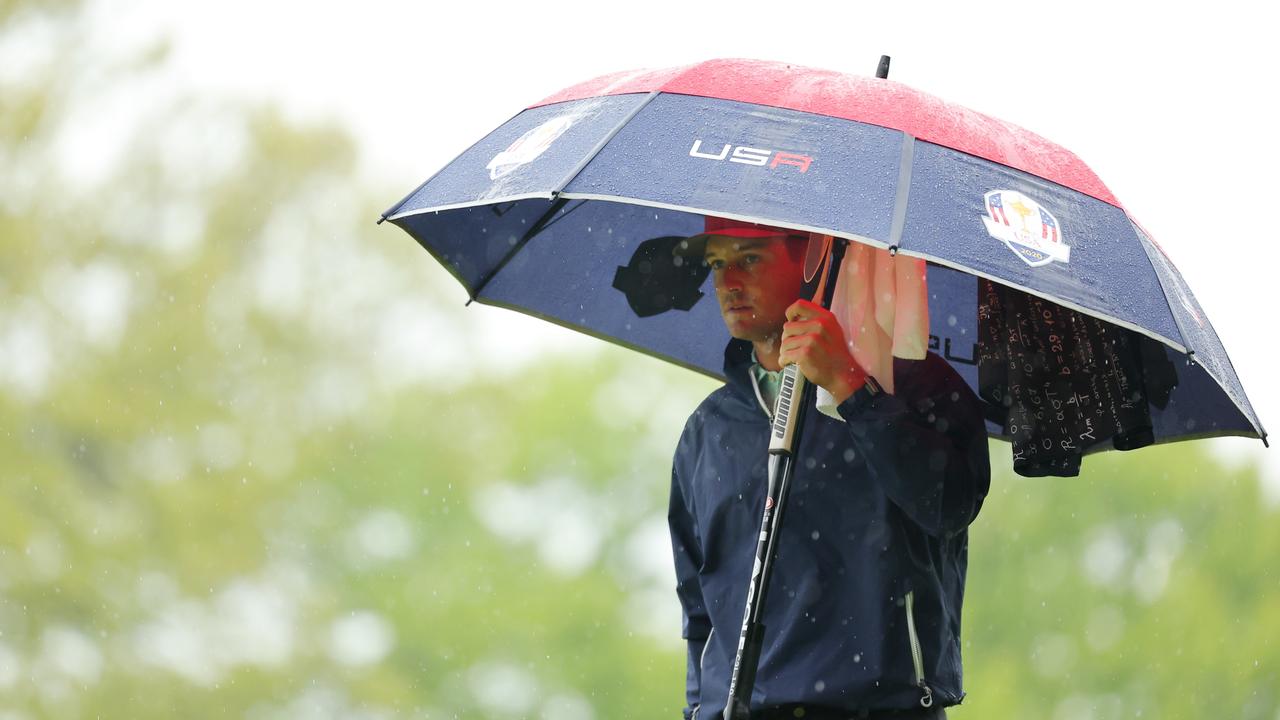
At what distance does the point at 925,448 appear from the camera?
2834mm

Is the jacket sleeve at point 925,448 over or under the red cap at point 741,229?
under

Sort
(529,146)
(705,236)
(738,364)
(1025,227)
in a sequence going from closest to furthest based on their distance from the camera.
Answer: (1025,227)
(529,146)
(738,364)
(705,236)

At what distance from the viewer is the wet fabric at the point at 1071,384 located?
3197 millimetres

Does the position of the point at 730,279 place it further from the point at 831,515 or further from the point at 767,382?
the point at 831,515

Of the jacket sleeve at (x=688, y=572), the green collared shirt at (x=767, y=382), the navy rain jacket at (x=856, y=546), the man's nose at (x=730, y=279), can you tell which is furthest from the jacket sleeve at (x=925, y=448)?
the jacket sleeve at (x=688, y=572)

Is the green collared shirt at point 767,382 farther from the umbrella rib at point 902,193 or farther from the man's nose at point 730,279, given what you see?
the umbrella rib at point 902,193

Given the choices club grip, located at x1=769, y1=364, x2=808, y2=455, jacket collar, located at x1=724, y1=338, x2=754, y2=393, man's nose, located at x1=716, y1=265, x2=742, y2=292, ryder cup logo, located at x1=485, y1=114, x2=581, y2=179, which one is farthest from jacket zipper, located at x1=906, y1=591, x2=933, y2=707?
ryder cup logo, located at x1=485, y1=114, x2=581, y2=179

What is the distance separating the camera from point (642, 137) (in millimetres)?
2701

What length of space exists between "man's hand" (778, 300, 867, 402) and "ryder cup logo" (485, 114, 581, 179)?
0.54 meters

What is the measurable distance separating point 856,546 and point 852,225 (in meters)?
0.77

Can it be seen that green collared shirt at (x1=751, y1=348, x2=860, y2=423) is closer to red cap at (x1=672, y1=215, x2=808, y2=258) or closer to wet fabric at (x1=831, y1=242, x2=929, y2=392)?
wet fabric at (x1=831, y1=242, x2=929, y2=392)

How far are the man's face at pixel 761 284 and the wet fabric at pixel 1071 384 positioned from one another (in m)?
0.49

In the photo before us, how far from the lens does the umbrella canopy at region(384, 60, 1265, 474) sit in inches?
99.7

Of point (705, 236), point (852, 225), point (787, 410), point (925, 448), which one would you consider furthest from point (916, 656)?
point (705, 236)
